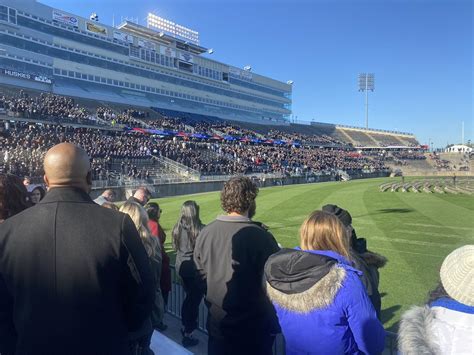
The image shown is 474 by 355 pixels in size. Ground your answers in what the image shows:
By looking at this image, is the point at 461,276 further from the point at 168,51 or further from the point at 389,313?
the point at 168,51

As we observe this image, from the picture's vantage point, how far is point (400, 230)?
1338cm

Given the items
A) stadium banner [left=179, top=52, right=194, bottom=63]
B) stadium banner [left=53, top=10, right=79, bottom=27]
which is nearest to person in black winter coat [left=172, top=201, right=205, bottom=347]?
stadium banner [left=53, top=10, right=79, bottom=27]

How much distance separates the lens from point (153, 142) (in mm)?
42188

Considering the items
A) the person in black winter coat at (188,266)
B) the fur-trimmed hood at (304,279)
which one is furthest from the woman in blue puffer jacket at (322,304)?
the person in black winter coat at (188,266)

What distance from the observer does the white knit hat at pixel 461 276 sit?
1931 millimetres

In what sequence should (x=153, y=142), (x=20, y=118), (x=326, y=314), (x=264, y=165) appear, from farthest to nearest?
(x=264, y=165), (x=153, y=142), (x=20, y=118), (x=326, y=314)

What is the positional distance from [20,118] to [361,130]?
287 ft

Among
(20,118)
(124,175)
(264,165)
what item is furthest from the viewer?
(264,165)

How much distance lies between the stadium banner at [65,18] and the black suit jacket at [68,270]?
55.4 meters

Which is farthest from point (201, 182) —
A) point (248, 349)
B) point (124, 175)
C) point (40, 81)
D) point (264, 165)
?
point (248, 349)

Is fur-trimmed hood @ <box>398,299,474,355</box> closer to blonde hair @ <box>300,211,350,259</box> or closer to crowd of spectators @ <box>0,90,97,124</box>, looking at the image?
blonde hair @ <box>300,211,350,259</box>

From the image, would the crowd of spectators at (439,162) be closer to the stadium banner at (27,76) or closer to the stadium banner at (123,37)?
the stadium banner at (123,37)

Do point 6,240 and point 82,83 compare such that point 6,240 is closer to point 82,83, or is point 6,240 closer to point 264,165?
point 264,165

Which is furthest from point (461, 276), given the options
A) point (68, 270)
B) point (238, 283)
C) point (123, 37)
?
point (123, 37)
